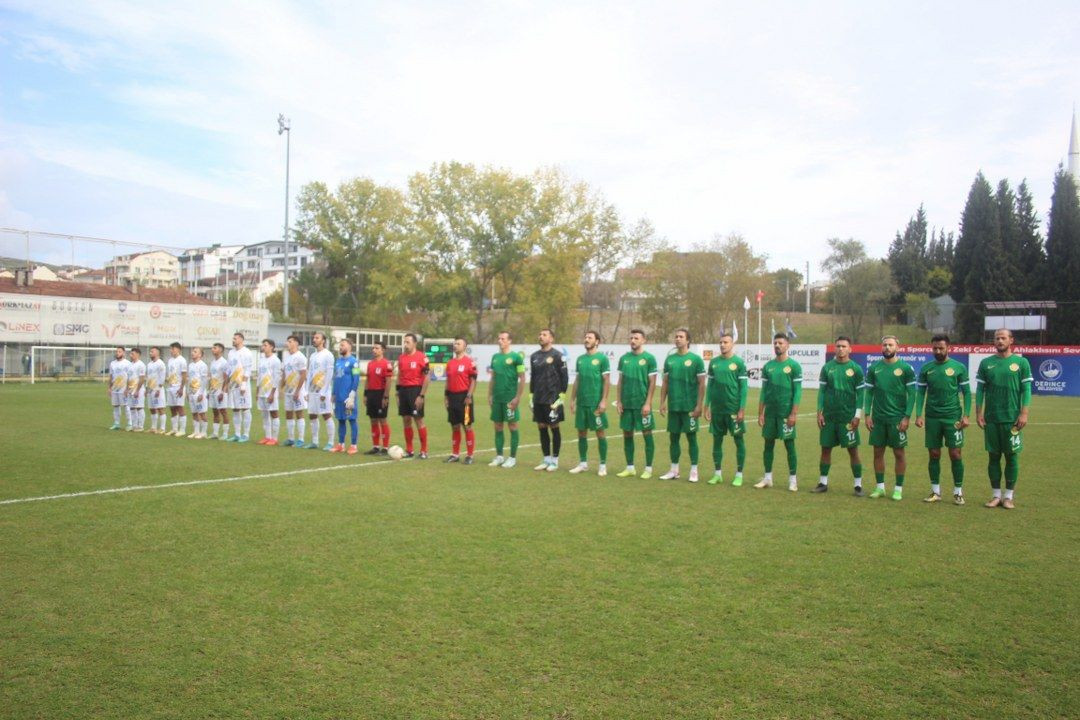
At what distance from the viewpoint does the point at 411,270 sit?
61844mm

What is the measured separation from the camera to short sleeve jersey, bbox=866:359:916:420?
9617 mm

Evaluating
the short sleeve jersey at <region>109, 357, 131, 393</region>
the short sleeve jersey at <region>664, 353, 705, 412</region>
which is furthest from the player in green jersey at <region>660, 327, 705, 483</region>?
the short sleeve jersey at <region>109, 357, 131, 393</region>

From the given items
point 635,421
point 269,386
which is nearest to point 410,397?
point 635,421

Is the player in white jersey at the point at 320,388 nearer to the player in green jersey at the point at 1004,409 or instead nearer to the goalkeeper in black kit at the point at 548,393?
the goalkeeper in black kit at the point at 548,393

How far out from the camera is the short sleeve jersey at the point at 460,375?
12.4 meters

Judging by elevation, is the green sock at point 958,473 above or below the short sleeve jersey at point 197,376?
below

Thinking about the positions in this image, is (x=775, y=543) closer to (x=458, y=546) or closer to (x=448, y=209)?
(x=458, y=546)

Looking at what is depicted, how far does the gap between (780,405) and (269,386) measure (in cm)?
983

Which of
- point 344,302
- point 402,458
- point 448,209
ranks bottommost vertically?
point 402,458

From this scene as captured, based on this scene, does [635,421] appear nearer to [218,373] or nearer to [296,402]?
[296,402]

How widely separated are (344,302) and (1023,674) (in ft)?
225

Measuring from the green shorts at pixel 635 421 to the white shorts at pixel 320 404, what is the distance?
6.06 metres

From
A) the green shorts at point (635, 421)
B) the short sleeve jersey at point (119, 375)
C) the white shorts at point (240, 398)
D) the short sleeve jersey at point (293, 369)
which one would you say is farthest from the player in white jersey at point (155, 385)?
the green shorts at point (635, 421)

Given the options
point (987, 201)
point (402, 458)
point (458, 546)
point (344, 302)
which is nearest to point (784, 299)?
point (987, 201)
